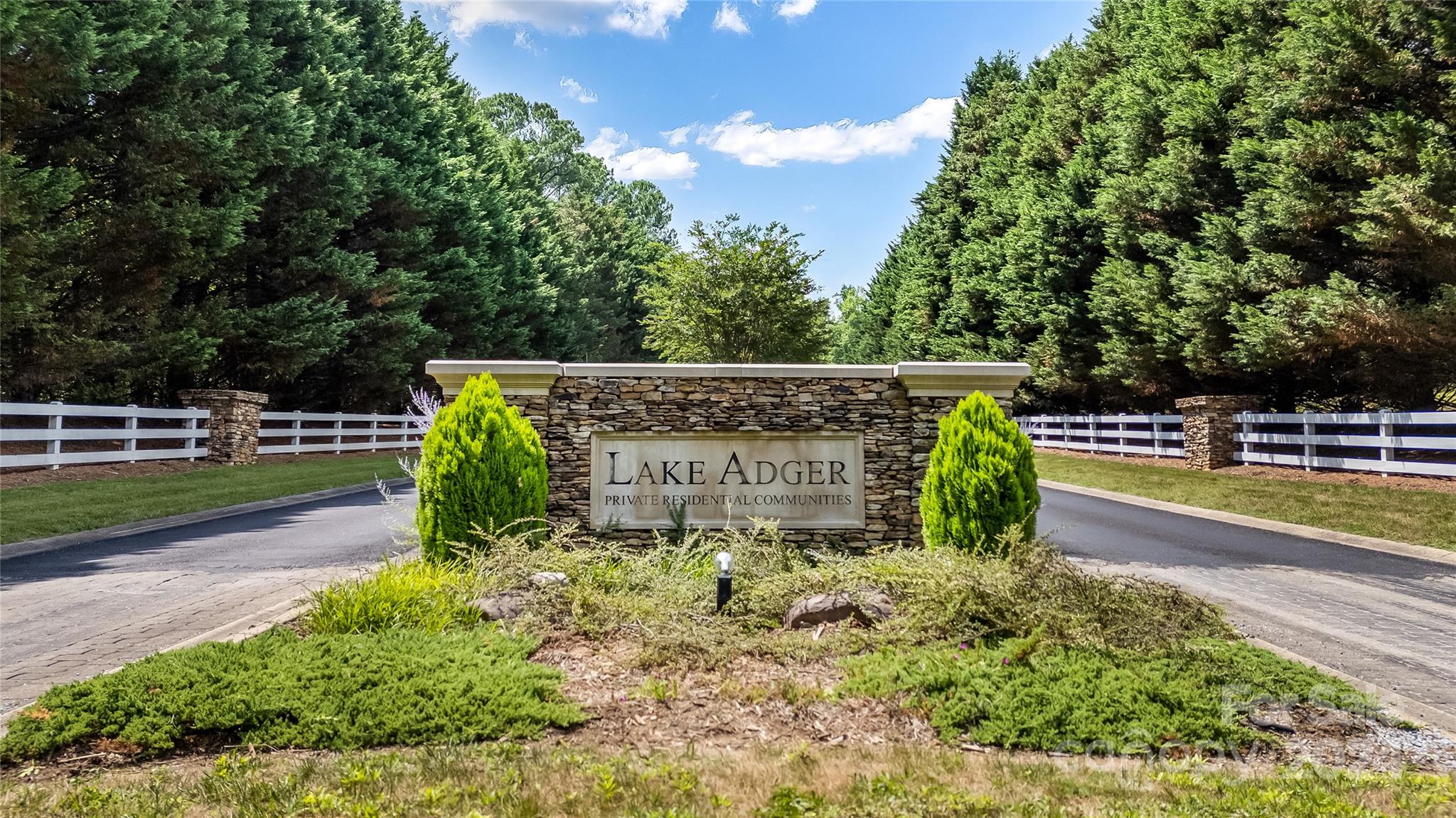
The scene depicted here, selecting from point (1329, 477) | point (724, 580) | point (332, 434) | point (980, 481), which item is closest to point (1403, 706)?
point (980, 481)

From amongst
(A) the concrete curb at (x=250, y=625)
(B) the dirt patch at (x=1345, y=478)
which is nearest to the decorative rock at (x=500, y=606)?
(A) the concrete curb at (x=250, y=625)

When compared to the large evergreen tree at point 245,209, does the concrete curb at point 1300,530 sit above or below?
below

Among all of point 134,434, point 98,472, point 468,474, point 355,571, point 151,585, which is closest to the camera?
point 468,474

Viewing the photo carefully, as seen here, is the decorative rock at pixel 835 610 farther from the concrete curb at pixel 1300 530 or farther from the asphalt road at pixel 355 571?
the concrete curb at pixel 1300 530

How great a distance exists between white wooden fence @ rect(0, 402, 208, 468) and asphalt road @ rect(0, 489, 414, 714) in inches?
204

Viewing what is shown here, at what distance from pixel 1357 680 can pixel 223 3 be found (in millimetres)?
23681

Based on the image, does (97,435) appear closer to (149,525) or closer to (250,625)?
(149,525)

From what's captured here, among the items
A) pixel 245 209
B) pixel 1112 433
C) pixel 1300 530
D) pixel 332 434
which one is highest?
pixel 245 209

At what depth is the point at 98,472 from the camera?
1484cm

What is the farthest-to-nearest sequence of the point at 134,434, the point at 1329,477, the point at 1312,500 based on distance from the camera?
the point at 134,434, the point at 1329,477, the point at 1312,500

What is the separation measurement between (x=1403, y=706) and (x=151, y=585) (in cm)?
954

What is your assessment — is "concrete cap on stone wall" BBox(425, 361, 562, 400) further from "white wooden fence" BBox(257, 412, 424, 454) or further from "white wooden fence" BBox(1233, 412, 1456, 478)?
"white wooden fence" BBox(1233, 412, 1456, 478)

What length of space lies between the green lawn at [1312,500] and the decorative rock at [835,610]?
8.07m

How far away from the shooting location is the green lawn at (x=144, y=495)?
10180 mm
